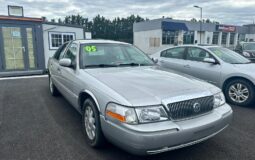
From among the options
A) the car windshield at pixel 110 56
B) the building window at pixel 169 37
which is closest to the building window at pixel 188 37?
the building window at pixel 169 37

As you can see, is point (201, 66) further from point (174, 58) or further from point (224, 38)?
point (224, 38)

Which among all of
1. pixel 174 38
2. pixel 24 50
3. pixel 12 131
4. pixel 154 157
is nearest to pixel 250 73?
pixel 154 157

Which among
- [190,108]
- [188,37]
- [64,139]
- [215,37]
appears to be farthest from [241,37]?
[64,139]

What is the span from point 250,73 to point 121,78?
11.5 feet

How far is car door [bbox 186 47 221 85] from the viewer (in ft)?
17.0

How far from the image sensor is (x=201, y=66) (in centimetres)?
546

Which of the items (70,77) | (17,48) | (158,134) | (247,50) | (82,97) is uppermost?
(17,48)

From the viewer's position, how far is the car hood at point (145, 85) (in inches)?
89.0

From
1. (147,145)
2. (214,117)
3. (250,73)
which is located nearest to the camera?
(147,145)

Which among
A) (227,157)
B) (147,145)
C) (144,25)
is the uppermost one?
(144,25)

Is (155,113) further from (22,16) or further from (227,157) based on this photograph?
(22,16)

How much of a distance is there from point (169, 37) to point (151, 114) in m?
34.2

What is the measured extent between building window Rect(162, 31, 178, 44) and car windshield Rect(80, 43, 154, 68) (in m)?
30.9

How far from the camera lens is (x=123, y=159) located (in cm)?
257
